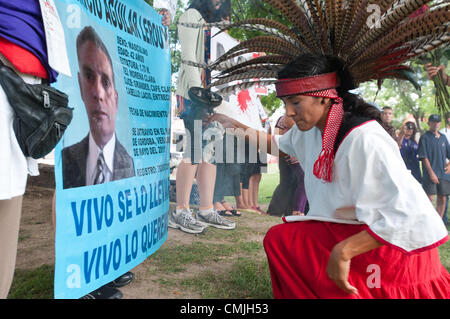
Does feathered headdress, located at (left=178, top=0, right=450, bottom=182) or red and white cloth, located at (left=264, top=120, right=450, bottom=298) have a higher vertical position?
feathered headdress, located at (left=178, top=0, right=450, bottom=182)

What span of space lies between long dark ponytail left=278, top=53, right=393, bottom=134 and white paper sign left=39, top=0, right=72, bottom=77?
1.11m

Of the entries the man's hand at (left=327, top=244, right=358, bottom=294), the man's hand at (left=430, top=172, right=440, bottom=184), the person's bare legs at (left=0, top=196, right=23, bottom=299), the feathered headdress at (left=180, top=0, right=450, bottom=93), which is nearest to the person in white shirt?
the man's hand at (left=327, top=244, right=358, bottom=294)

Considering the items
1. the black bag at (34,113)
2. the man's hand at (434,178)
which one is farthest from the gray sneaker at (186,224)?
the man's hand at (434,178)

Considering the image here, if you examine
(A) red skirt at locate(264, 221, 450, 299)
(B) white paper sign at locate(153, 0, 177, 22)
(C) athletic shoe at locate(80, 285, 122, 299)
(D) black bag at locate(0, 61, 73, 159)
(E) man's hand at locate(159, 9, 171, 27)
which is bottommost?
(C) athletic shoe at locate(80, 285, 122, 299)

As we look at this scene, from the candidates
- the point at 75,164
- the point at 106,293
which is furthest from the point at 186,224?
the point at 75,164

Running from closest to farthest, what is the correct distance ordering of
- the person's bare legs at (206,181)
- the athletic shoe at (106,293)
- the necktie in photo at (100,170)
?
the necktie in photo at (100,170) → the athletic shoe at (106,293) → the person's bare legs at (206,181)

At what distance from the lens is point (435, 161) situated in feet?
22.4

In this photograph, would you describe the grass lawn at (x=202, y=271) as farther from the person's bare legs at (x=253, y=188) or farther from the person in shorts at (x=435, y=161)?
the person in shorts at (x=435, y=161)

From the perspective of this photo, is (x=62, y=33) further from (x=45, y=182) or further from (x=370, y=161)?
(x=45, y=182)

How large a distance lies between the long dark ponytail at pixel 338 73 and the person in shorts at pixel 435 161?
17.4ft

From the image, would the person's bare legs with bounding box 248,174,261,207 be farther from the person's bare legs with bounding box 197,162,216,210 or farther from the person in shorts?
the person in shorts

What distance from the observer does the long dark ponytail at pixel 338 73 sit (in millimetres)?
2037

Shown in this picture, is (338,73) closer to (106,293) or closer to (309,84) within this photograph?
(309,84)

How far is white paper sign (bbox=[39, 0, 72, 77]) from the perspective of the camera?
5.69ft
